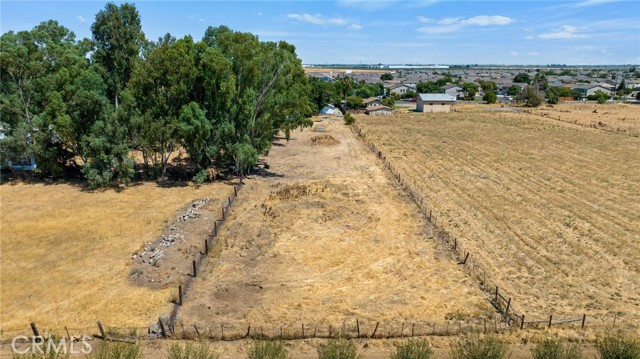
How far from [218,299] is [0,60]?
1107 inches

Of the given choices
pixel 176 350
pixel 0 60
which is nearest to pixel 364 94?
pixel 0 60

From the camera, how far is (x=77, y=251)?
68.3 feet

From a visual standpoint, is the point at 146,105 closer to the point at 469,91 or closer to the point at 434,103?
the point at 434,103

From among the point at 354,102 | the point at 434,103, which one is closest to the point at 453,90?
the point at 434,103

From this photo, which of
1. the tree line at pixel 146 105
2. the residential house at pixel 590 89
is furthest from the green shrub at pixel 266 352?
the residential house at pixel 590 89

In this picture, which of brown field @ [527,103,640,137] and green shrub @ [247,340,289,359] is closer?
green shrub @ [247,340,289,359]

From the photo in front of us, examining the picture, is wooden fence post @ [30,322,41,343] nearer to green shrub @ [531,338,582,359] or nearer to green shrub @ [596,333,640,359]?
green shrub @ [531,338,582,359]

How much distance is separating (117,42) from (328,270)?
99.6 ft

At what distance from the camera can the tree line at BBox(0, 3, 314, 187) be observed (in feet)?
98.8

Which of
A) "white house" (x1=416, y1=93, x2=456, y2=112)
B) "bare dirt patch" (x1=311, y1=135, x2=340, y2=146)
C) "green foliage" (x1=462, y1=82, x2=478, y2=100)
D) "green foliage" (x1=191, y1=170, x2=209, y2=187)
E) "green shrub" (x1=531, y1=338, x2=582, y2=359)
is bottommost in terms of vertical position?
"green shrub" (x1=531, y1=338, x2=582, y2=359)

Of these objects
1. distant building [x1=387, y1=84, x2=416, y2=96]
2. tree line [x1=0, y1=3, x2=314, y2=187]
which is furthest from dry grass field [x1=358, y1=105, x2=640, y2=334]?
distant building [x1=387, y1=84, x2=416, y2=96]

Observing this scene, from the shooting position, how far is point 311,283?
58.3 feet

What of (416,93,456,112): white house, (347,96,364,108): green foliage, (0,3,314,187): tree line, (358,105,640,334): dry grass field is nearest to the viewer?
(358,105,640,334): dry grass field

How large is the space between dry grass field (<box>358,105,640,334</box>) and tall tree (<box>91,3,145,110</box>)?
26.6m
